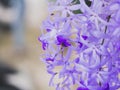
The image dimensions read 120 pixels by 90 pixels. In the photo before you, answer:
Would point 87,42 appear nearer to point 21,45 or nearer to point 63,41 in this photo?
point 63,41

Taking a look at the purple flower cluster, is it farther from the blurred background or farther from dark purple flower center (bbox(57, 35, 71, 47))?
the blurred background

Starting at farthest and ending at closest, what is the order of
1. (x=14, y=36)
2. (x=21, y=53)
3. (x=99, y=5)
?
1. (x=14, y=36)
2. (x=21, y=53)
3. (x=99, y=5)

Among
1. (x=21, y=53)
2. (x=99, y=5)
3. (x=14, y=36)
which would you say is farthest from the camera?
(x=14, y=36)

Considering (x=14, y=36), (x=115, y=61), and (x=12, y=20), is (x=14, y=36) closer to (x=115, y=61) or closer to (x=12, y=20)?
(x=12, y=20)

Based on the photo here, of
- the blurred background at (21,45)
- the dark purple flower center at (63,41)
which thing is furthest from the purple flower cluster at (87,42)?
the blurred background at (21,45)

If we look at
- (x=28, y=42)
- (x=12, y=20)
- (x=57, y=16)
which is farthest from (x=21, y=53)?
(x=57, y=16)

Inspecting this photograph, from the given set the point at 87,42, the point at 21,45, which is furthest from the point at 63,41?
the point at 21,45
